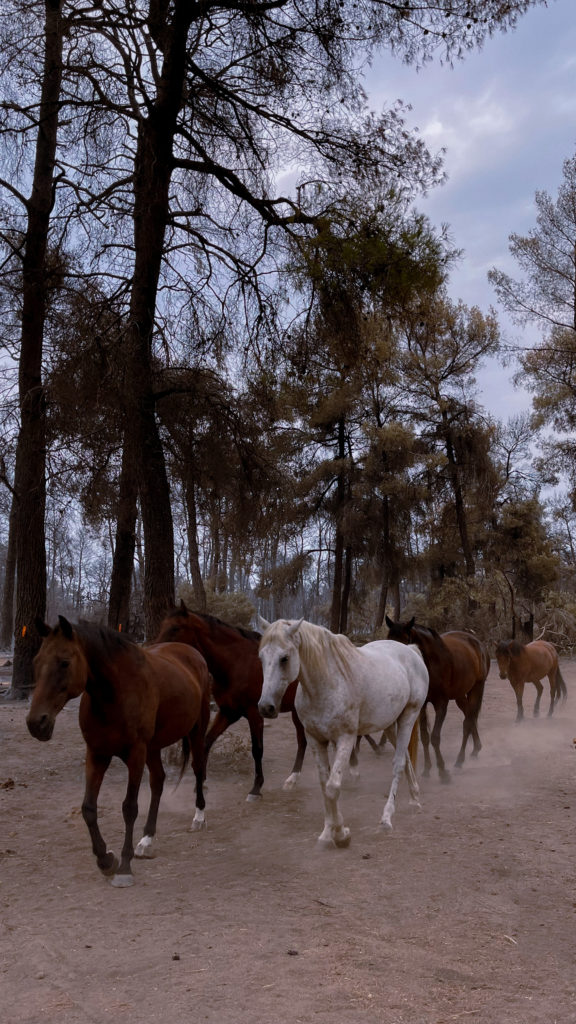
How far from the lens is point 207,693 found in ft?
19.2

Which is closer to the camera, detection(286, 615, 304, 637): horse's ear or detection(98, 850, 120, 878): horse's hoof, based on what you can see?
detection(98, 850, 120, 878): horse's hoof

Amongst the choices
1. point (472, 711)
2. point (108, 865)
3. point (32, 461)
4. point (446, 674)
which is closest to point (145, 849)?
point (108, 865)

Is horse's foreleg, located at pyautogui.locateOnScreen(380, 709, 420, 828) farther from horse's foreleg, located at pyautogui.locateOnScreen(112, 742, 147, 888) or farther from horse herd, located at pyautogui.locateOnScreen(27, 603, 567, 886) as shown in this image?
horse's foreleg, located at pyautogui.locateOnScreen(112, 742, 147, 888)

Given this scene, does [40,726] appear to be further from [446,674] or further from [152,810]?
[446,674]

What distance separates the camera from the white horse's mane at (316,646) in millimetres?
4719

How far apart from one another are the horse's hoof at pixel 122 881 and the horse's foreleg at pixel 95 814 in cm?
7

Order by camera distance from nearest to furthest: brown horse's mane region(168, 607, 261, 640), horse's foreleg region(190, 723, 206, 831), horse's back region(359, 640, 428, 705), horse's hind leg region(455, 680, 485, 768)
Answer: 1. horse's back region(359, 640, 428, 705)
2. horse's foreleg region(190, 723, 206, 831)
3. brown horse's mane region(168, 607, 261, 640)
4. horse's hind leg region(455, 680, 485, 768)

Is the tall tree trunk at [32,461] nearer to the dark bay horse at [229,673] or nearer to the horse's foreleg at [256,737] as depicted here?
the dark bay horse at [229,673]

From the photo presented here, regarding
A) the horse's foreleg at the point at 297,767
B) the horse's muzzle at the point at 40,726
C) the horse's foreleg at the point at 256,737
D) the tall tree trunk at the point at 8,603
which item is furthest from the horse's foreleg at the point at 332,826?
the tall tree trunk at the point at 8,603

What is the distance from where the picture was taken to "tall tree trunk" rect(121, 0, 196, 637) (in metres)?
7.70

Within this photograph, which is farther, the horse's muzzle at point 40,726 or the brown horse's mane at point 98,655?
the brown horse's mane at point 98,655

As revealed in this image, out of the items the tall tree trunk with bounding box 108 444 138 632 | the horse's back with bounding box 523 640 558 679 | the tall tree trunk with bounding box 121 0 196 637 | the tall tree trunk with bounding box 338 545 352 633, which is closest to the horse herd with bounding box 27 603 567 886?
the tall tree trunk with bounding box 121 0 196 637

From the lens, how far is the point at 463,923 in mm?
3723

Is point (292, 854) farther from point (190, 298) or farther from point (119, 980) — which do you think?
point (190, 298)
